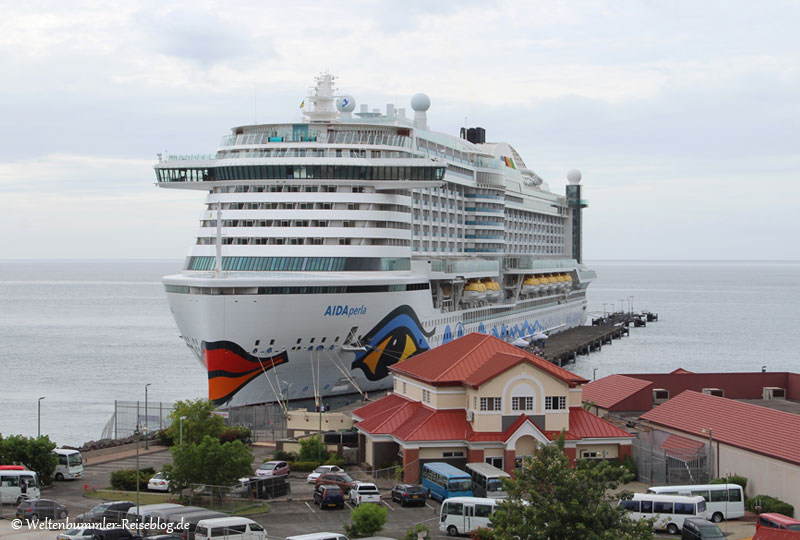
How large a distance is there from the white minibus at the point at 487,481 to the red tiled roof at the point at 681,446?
7.15m

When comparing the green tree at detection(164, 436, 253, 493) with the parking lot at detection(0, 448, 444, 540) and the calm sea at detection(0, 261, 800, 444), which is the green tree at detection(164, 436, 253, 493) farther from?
the calm sea at detection(0, 261, 800, 444)

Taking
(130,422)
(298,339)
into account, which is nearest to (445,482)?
(298,339)

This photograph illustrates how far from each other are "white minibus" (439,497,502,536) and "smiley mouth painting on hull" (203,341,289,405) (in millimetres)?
21105

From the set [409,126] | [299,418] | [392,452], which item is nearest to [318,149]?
[409,126]

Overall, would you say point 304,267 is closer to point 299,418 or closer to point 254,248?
point 254,248

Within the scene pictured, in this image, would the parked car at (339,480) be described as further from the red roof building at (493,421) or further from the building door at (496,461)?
the building door at (496,461)

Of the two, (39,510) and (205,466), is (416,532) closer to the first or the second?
(205,466)

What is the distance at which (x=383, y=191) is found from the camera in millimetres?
56531

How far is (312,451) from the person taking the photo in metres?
39.6

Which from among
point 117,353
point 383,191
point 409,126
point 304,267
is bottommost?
point 117,353

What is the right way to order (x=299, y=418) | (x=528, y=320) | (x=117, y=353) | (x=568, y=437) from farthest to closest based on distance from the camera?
(x=117, y=353) → (x=528, y=320) → (x=299, y=418) → (x=568, y=437)

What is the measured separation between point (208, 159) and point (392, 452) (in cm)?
2452

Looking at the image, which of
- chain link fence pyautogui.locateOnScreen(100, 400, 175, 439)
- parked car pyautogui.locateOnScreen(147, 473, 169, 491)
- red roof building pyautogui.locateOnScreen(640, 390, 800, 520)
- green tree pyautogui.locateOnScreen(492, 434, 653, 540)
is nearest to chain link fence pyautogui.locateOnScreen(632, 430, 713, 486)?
red roof building pyautogui.locateOnScreen(640, 390, 800, 520)

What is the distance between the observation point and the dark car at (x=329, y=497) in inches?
1240
